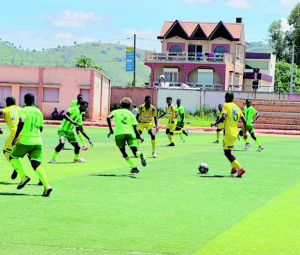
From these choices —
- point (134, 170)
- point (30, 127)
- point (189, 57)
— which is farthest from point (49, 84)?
point (30, 127)

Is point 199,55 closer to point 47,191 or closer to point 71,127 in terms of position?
point 71,127

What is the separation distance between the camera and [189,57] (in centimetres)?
7775

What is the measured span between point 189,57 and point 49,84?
2567cm

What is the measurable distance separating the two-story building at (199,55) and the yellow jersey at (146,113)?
53.1m

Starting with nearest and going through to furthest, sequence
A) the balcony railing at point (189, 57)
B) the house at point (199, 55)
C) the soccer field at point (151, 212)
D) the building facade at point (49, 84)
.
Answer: the soccer field at point (151, 212), the building facade at point (49, 84), the balcony railing at point (189, 57), the house at point (199, 55)

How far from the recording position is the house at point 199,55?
252 ft

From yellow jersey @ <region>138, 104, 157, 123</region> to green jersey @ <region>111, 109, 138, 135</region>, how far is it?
620 centimetres

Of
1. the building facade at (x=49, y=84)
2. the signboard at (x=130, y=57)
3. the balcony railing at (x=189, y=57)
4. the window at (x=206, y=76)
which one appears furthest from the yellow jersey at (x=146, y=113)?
the window at (x=206, y=76)

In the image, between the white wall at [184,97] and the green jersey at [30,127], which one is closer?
the green jersey at [30,127]

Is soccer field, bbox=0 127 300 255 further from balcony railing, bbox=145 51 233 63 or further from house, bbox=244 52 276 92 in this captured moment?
house, bbox=244 52 276 92

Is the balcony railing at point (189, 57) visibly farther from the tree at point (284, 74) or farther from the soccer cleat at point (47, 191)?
the soccer cleat at point (47, 191)

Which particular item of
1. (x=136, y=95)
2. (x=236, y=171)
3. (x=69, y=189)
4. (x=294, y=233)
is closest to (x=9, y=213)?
(x=69, y=189)

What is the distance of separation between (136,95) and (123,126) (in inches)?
1788

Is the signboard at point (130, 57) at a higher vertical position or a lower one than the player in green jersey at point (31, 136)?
higher
